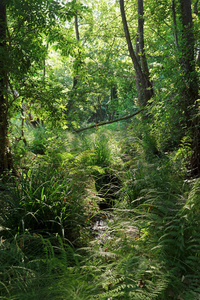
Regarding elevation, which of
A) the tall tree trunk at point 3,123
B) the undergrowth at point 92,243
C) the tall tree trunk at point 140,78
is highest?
the tall tree trunk at point 140,78

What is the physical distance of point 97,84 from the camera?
1050cm

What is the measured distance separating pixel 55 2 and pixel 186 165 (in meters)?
3.04

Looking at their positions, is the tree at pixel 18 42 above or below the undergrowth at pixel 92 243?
above

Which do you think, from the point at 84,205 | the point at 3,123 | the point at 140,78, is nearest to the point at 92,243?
the point at 84,205

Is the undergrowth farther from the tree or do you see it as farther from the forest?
the tree

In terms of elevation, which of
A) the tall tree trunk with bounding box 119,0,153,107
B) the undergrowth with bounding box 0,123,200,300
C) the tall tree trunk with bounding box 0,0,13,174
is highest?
the tall tree trunk with bounding box 119,0,153,107

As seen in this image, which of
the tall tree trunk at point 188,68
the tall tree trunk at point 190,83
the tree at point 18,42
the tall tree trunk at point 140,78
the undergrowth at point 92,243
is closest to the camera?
the undergrowth at point 92,243

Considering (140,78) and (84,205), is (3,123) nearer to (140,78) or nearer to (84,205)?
(84,205)

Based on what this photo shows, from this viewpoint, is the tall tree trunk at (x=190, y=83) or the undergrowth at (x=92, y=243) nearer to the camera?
the undergrowth at (x=92, y=243)

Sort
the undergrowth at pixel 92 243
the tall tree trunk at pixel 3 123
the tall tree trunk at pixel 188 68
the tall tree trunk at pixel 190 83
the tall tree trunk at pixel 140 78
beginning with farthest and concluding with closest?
the tall tree trunk at pixel 140 78 → the tall tree trunk at pixel 188 68 → the tall tree trunk at pixel 190 83 → the tall tree trunk at pixel 3 123 → the undergrowth at pixel 92 243

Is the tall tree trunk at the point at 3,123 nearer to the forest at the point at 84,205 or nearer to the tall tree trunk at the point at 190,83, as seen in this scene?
the forest at the point at 84,205

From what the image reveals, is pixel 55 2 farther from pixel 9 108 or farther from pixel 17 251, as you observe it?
pixel 17 251

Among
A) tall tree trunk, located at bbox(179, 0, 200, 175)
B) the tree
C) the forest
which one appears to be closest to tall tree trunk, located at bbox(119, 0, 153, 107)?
the forest

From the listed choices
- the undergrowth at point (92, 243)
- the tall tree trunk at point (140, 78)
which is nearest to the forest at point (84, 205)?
the undergrowth at point (92, 243)
